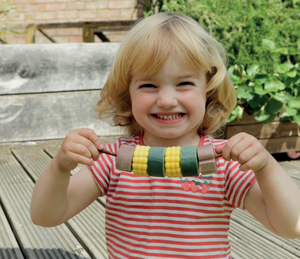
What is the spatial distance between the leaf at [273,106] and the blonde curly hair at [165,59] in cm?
165

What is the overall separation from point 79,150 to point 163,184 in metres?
0.37

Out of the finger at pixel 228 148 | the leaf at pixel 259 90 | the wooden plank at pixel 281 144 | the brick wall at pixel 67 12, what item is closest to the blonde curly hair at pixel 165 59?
the finger at pixel 228 148

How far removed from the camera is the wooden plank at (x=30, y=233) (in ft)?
6.38

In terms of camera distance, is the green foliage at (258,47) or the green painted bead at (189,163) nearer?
the green painted bead at (189,163)

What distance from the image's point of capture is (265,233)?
219 cm

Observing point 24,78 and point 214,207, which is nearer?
point 214,207

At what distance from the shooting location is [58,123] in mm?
3840

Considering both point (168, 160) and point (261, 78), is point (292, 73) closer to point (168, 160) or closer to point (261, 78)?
point (261, 78)

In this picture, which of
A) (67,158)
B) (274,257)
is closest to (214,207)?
(67,158)

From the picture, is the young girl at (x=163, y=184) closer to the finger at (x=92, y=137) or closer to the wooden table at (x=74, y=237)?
the finger at (x=92, y=137)

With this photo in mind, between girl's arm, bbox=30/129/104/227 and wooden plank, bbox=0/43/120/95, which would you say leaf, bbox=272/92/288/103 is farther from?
girl's arm, bbox=30/129/104/227

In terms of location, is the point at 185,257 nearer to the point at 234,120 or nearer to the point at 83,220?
the point at 83,220

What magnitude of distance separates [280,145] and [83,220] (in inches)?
80.1

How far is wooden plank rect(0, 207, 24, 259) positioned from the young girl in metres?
0.56
